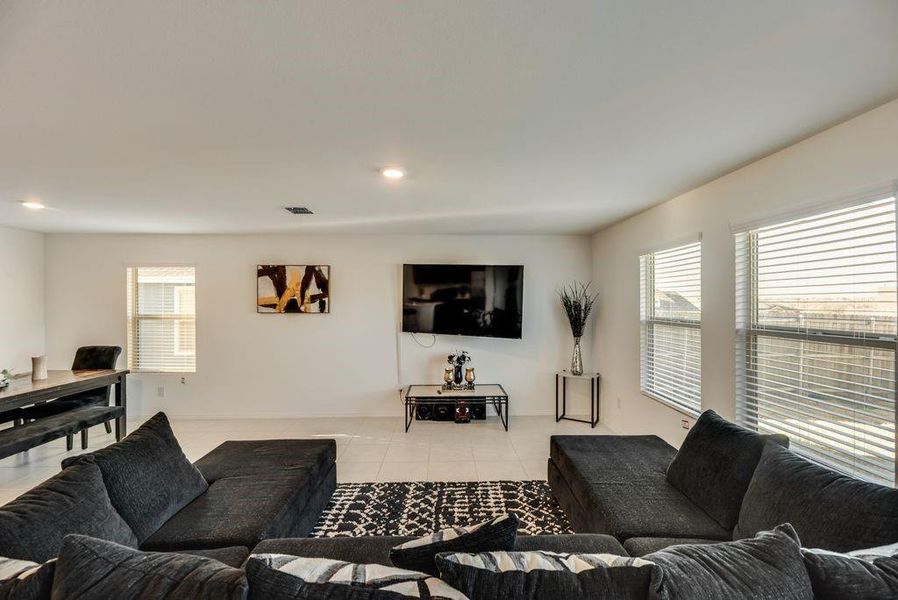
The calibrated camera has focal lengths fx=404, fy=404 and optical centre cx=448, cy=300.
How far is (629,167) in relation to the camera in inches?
105

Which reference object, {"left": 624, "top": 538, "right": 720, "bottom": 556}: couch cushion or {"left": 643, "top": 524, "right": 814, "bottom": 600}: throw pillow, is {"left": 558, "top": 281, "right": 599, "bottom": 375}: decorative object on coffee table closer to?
{"left": 624, "top": 538, "right": 720, "bottom": 556}: couch cushion

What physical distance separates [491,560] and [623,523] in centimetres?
114

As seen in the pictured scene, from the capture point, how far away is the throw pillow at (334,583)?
2.98 ft

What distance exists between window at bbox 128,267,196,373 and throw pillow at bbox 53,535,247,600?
4.87 m

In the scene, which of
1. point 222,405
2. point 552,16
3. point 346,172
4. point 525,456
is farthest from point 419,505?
point 222,405

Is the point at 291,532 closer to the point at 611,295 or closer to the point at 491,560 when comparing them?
the point at 491,560

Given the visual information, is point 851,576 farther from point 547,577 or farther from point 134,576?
point 134,576

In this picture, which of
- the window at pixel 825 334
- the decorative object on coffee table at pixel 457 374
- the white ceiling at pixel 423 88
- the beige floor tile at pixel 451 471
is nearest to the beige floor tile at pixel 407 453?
the beige floor tile at pixel 451 471

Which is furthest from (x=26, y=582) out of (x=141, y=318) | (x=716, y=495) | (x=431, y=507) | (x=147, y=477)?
(x=141, y=318)

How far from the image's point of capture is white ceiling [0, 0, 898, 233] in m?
1.26

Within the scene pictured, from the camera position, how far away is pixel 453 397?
4730mm

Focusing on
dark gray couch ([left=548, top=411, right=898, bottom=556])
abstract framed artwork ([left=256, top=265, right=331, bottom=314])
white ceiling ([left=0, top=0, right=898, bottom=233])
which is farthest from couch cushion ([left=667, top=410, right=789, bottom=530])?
abstract framed artwork ([left=256, top=265, right=331, bottom=314])

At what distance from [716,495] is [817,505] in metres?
0.52

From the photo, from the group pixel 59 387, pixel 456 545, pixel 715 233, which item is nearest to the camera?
pixel 456 545
